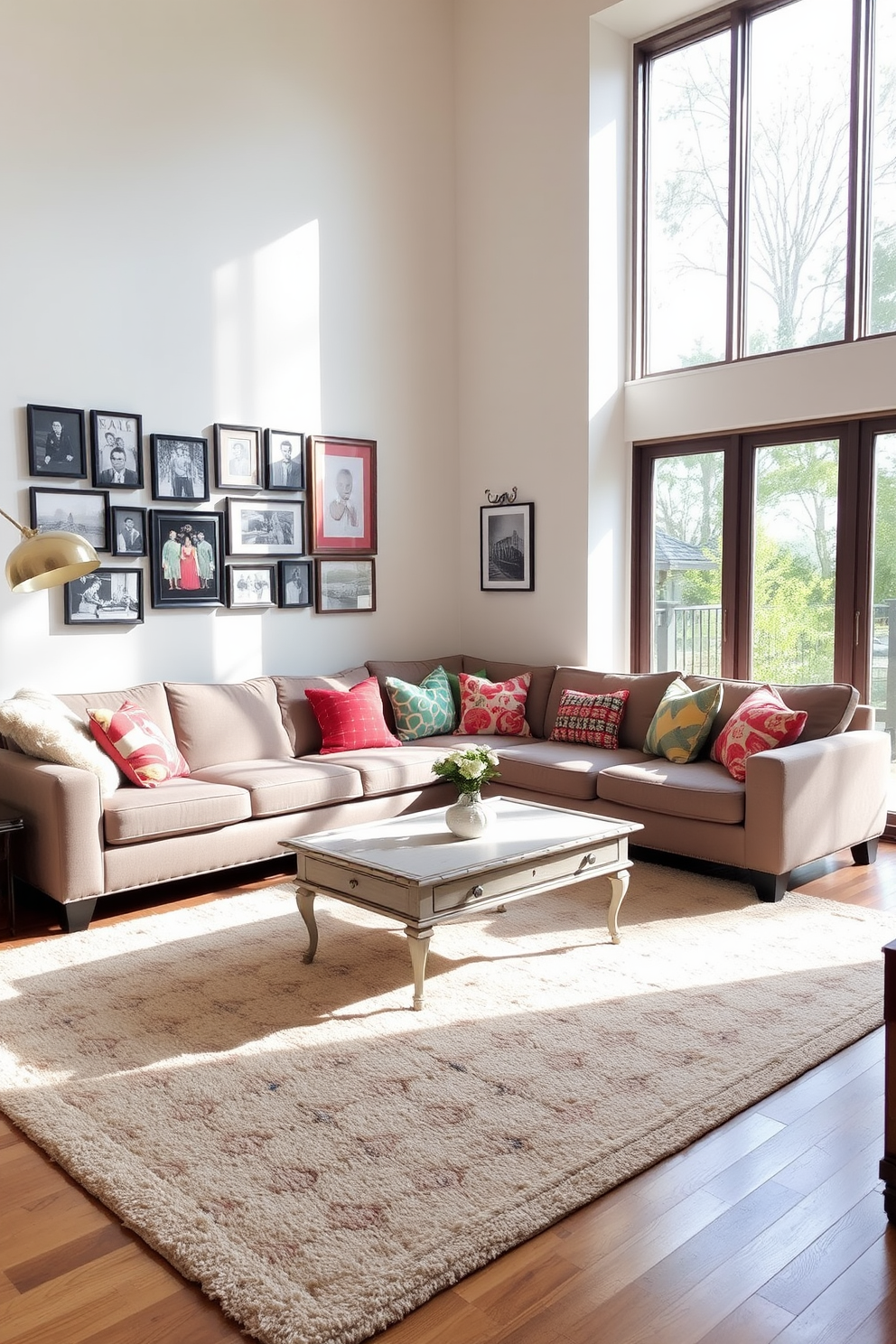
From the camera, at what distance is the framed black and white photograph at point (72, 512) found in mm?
4965

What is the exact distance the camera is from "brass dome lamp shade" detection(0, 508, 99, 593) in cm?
381

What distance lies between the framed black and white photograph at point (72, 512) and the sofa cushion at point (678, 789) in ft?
8.81

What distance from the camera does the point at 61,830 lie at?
4062mm

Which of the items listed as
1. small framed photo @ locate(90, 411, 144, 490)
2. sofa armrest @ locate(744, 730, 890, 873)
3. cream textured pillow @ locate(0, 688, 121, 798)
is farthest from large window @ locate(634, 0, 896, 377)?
cream textured pillow @ locate(0, 688, 121, 798)

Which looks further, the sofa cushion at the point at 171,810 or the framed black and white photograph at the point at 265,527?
the framed black and white photograph at the point at 265,527

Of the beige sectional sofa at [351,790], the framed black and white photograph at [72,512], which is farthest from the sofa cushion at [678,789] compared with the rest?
the framed black and white photograph at [72,512]

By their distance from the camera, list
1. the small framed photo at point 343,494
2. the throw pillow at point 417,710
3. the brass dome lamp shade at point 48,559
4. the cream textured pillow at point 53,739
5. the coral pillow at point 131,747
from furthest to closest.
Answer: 1. the small framed photo at point 343,494
2. the throw pillow at point 417,710
3. the coral pillow at point 131,747
4. the cream textured pillow at point 53,739
5. the brass dome lamp shade at point 48,559

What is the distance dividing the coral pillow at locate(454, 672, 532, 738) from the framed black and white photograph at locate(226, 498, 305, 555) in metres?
1.28

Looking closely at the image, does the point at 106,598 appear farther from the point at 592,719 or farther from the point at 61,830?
the point at 592,719

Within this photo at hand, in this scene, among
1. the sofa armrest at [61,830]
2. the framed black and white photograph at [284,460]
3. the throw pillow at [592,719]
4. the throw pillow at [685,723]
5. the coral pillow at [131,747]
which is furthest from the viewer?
the framed black and white photograph at [284,460]

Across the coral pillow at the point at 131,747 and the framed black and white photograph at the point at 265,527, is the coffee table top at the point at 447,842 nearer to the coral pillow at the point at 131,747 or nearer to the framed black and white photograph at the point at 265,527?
the coral pillow at the point at 131,747

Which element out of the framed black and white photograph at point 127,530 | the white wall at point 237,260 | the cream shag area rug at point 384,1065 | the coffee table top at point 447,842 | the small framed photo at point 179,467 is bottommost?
the cream shag area rug at point 384,1065

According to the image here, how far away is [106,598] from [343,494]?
163 cm

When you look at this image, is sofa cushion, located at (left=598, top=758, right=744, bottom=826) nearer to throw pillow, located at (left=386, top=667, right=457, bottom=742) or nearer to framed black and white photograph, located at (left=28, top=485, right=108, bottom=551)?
throw pillow, located at (left=386, top=667, right=457, bottom=742)
